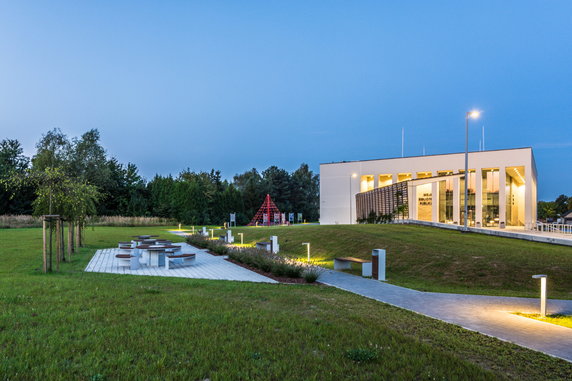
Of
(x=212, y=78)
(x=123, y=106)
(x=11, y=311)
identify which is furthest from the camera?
(x=123, y=106)

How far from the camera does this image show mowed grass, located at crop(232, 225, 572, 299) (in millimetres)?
10781

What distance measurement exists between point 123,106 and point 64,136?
85487 millimetres

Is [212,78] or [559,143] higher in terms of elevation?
[212,78]

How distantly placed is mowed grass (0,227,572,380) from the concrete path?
49cm

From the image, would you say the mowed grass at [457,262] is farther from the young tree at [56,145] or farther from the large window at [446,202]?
the young tree at [56,145]

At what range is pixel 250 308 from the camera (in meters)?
6.64

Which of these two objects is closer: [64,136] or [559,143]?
[64,136]

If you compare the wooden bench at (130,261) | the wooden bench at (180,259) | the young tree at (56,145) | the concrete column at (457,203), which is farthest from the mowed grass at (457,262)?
the young tree at (56,145)

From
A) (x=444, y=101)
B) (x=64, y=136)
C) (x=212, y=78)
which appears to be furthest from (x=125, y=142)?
(x=444, y=101)

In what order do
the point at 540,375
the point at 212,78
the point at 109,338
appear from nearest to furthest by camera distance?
1. the point at 540,375
2. the point at 109,338
3. the point at 212,78

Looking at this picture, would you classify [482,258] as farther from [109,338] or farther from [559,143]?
[559,143]

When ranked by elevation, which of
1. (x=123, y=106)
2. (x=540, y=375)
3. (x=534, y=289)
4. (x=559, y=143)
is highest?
(x=123, y=106)

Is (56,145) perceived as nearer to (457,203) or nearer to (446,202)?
(446,202)

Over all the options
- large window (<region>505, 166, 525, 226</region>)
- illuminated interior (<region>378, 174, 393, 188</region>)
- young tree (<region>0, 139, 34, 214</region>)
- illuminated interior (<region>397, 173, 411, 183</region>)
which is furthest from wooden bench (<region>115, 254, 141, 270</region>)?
large window (<region>505, 166, 525, 226</region>)
